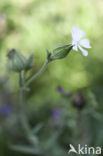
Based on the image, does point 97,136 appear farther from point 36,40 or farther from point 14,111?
point 36,40

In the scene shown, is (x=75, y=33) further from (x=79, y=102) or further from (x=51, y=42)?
(x=51, y=42)

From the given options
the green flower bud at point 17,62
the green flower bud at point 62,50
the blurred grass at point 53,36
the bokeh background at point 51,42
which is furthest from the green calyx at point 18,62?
the blurred grass at point 53,36

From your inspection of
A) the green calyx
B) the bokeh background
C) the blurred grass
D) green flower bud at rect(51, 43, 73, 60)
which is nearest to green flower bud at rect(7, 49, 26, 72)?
the green calyx

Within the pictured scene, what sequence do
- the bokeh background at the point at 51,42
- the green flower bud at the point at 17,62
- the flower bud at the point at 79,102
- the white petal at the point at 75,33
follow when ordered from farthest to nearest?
the bokeh background at the point at 51,42
the flower bud at the point at 79,102
the green flower bud at the point at 17,62
the white petal at the point at 75,33

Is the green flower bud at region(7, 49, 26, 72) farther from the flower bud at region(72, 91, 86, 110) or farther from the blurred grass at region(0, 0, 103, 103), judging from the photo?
the blurred grass at region(0, 0, 103, 103)

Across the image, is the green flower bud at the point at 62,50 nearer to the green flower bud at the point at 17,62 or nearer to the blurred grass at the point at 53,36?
the green flower bud at the point at 17,62

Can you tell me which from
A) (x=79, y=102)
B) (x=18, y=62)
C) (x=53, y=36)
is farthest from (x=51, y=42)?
(x=18, y=62)

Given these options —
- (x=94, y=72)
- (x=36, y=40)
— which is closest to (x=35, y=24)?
(x=36, y=40)
